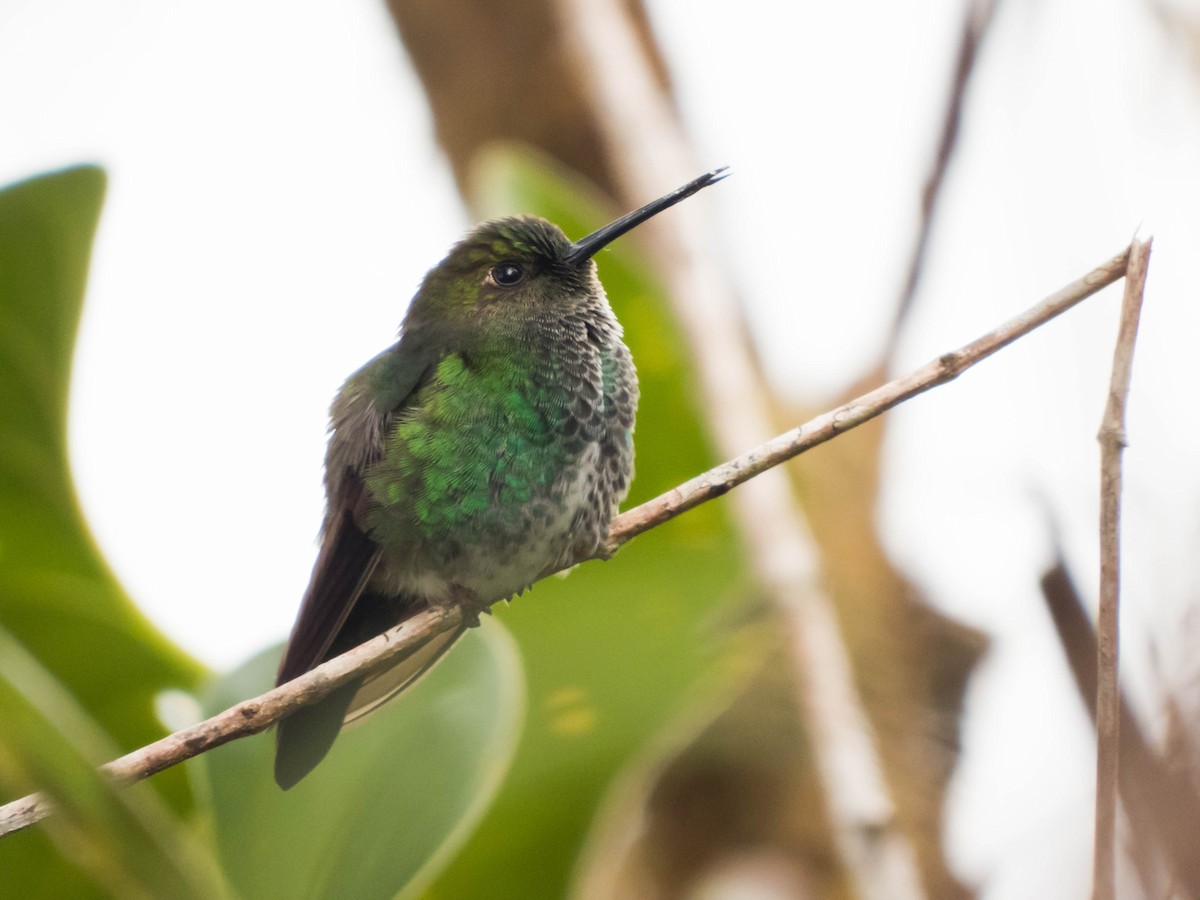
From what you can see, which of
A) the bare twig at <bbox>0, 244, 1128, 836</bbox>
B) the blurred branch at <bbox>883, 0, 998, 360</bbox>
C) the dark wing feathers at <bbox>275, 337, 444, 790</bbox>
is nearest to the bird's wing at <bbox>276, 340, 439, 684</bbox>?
the dark wing feathers at <bbox>275, 337, 444, 790</bbox>

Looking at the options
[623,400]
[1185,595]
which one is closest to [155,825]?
[1185,595]

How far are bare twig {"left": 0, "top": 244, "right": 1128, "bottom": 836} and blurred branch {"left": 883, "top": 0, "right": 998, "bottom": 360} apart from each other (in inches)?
46.1

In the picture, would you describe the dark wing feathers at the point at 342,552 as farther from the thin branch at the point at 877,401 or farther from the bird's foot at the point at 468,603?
the thin branch at the point at 877,401

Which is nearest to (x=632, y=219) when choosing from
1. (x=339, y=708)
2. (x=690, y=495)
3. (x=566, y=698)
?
(x=690, y=495)

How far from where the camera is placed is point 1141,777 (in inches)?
23.3

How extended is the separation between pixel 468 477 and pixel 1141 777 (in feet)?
5.46

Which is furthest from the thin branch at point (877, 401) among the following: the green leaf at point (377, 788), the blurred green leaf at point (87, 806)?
the blurred green leaf at point (87, 806)

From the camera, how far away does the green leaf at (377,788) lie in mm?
1665

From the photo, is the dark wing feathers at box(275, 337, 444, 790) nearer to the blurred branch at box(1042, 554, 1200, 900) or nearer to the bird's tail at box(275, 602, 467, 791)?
the bird's tail at box(275, 602, 467, 791)

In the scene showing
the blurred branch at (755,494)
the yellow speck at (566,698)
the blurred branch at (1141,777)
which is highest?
the blurred branch at (1141,777)

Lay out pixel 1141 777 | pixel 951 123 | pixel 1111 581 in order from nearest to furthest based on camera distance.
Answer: pixel 1141 777
pixel 1111 581
pixel 951 123

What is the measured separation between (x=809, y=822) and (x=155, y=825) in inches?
83.2

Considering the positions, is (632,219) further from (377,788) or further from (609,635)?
(377,788)

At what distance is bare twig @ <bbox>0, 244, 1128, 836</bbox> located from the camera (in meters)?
1.35
